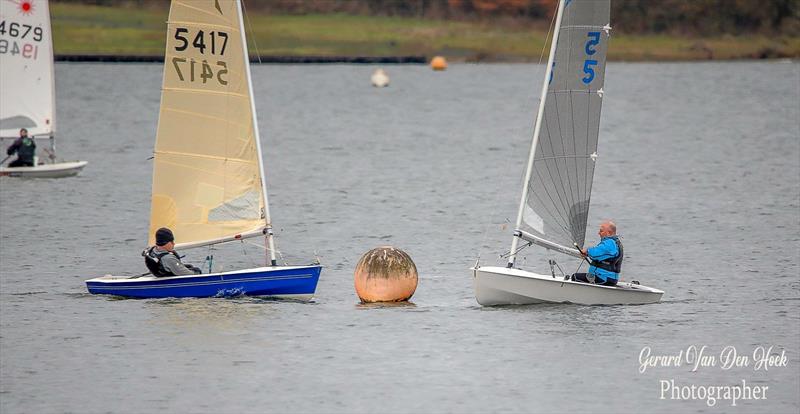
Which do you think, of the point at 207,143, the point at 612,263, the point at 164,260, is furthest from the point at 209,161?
the point at 612,263

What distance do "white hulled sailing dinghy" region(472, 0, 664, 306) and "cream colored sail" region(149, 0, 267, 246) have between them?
6318 mm

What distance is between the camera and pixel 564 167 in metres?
36.9

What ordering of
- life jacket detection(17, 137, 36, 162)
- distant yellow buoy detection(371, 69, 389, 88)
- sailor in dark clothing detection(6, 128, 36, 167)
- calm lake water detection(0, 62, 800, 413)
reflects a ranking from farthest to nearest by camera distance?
distant yellow buoy detection(371, 69, 389, 88), life jacket detection(17, 137, 36, 162), sailor in dark clothing detection(6, 128, 36, 167), calm lake water detection(0, 62, 800, 413)

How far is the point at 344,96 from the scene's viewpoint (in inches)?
6176

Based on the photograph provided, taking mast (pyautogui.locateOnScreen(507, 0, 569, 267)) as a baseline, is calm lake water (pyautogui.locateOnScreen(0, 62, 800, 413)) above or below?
below

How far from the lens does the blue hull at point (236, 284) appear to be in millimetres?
36562

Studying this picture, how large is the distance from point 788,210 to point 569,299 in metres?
27.7

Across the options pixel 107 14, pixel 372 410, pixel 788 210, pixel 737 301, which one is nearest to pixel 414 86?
pixel 107 14

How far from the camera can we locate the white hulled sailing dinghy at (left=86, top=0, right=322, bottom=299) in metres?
36.5

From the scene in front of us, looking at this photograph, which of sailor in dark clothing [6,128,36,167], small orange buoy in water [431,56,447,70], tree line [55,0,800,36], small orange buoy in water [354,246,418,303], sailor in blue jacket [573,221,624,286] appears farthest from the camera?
tree line [55,0,800,36]

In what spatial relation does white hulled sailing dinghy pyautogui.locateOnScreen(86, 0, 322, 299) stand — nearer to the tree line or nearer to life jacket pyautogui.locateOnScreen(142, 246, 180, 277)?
life jacket pyautogui.locateOnScreen(142, 246, 180, 277)

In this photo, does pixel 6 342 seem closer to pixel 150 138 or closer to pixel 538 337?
pixel 538 337

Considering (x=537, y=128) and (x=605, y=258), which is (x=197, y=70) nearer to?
(x=537, y=128)

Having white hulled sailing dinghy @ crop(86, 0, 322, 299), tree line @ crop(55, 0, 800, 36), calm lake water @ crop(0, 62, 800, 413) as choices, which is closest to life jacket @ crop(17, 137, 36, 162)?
calm lake water @ crop(0, 62, 800, 413)
